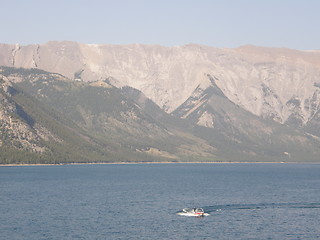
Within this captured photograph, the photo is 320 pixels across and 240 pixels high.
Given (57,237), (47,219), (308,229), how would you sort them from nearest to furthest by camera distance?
1. (57,237)
2. (308,229)
3. (47,219)

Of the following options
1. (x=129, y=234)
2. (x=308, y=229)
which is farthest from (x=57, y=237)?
(x=308, y=229)

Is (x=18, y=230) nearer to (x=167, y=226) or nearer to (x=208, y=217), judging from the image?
(x=167, y=226)

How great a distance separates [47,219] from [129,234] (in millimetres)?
32803

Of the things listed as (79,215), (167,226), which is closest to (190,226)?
(167,226)

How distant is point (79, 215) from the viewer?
650ft

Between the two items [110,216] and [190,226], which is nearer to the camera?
[190,226]

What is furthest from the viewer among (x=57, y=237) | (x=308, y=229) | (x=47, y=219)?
(x=47, y=219)

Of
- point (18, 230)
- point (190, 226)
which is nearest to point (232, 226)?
point (190, 226)

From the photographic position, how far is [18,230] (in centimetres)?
17038

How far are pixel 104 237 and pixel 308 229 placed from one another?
52749 millimetres

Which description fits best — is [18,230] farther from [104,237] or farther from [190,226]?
[190,226]

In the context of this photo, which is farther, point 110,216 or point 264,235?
point 110,216

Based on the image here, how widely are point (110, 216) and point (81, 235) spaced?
107 ft

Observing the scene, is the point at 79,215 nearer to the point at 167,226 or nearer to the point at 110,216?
the point at 110,216
